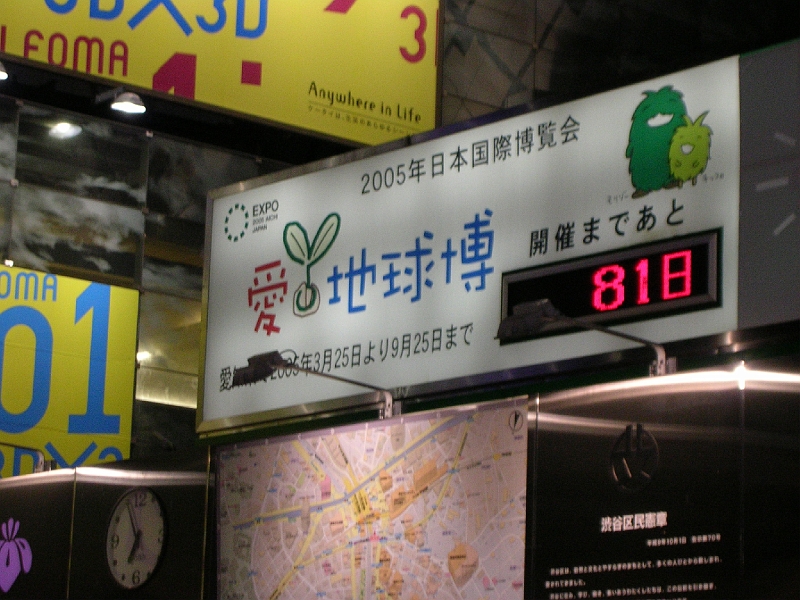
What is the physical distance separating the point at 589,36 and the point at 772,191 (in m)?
13.2

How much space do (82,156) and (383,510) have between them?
9263 mm

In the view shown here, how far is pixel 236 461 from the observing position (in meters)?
10.9

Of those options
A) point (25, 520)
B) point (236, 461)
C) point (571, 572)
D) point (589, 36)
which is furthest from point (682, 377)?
point (589, 36)

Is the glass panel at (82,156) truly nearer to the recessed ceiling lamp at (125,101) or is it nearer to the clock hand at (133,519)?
the recessed ceiling lamp at (125,101)

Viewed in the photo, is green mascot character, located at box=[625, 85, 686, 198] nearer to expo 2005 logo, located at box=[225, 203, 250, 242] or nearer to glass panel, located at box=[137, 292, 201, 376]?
expo 2005 logo, located at box=[225, 203, 250, 242]

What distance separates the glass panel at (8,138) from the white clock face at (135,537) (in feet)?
20.9

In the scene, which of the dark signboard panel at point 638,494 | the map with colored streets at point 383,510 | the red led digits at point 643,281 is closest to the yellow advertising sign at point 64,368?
the map with colored streets at point 383,510

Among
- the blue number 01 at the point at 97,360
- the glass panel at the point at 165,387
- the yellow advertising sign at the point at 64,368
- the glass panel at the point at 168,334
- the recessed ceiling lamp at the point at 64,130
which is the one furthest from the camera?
the glass panel at the point at 168,334

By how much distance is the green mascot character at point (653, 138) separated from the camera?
328 inches

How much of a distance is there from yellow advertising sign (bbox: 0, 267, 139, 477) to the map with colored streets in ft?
20.5

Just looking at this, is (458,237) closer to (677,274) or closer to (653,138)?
(653,138)

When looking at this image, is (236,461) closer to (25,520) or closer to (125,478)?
(125,478)

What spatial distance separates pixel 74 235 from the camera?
17.3 m

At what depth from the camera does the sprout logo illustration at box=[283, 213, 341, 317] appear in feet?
34.3
